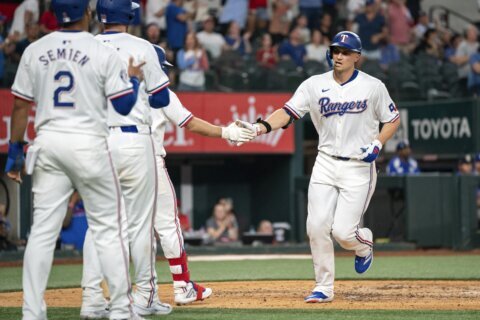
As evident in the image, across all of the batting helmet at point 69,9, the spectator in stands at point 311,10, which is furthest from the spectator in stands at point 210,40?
the batting helmet at point 69,9

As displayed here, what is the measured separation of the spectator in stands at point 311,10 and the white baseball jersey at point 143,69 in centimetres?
1291

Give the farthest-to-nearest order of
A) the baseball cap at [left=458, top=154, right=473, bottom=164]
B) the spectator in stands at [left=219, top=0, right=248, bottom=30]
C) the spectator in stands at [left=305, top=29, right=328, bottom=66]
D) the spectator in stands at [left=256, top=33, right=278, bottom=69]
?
the spectator in stands at [left=219, top=0, right=248, bottom=30]
the spectator in stands at [left=305, top=29, right=328, bottom=66]
the spectator in stands at [left=256, top=33, right=278, bottom=69]
the baseball cap at [left=458, top=154, right=473, bottom=164]

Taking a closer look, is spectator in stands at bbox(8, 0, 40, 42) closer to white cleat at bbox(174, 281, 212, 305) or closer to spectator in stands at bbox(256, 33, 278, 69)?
spectator in stands at bbox(256, 33, 278, 69)

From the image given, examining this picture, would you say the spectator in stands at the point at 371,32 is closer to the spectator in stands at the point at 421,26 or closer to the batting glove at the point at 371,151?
the spectator in stands at the point at 421,26

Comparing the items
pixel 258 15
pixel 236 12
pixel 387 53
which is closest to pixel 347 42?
pixel 236 12

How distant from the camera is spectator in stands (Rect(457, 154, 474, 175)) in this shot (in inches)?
651

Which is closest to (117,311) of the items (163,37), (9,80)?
(9,80)

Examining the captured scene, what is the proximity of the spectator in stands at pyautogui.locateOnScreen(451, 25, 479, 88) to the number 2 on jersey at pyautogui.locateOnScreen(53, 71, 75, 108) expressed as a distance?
13.7m

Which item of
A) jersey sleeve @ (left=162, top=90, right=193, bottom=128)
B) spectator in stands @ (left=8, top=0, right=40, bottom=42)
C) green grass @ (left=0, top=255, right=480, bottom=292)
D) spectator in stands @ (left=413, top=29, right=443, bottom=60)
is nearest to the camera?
jersey sleeve @ (left=162, top=90, right=193, bottom=128)

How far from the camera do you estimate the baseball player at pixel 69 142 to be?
5.52m

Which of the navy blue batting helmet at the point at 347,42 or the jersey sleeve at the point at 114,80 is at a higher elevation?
the navy blue batting helmet at the point at 347,42

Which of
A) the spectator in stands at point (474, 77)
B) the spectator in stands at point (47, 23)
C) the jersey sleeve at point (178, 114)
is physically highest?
the spectator in stands at point (47, 23)

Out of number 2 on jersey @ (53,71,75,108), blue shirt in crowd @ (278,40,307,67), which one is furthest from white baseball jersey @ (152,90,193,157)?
blue shirt in crowd @ (278,40,307,67)

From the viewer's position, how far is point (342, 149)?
7.75 metres
